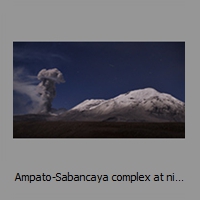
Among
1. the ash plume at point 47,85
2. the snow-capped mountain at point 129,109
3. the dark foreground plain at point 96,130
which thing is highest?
the ash plume at point 47,85

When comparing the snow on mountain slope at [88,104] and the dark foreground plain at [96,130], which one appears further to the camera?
the snow on mountain slope at [88,104]

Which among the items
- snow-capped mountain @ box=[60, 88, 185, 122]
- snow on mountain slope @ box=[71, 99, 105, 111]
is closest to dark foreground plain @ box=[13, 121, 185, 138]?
snow-capped mountain @ box=[60, 88, 185, 122]

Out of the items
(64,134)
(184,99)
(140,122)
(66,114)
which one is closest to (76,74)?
(66,114)

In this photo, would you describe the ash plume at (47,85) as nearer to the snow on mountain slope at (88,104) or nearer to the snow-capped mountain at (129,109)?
the snow-capped mountain at (129,109)

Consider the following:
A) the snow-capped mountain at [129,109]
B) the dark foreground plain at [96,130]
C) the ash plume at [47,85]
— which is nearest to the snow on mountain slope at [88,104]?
the snow-capped mountain at [129,109]

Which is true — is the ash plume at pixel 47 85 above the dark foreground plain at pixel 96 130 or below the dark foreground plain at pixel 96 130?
above

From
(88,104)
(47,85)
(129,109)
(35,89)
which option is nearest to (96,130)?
(88,104)
